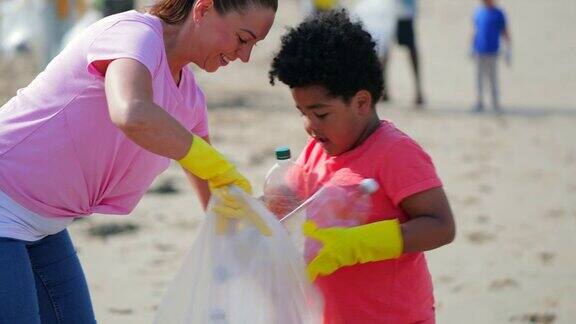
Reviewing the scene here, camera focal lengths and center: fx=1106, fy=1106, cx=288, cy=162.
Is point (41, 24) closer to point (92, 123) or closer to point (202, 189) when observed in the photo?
point (202, 189)

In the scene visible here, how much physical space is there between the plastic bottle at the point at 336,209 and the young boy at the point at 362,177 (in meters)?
0.03

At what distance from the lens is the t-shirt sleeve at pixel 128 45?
2482mm

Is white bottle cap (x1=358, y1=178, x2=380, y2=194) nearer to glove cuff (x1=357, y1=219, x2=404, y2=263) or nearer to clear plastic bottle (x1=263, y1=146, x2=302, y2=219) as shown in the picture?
glove cuff (x1=357, y1=219, x2=404, y2=263)

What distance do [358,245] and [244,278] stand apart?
0.95 feet

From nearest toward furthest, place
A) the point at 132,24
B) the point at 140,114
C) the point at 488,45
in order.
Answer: the point at 140,114 < the point at 132,24 < the point at 488,45

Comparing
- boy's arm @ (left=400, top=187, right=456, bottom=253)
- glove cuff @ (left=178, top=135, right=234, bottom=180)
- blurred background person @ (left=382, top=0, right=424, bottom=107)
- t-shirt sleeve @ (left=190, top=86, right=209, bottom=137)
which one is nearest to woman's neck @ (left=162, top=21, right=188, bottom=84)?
t-shirt sleeve @ (left=190, top=86, right=209, bottom=137)

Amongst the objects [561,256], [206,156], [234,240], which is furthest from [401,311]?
[561,256]

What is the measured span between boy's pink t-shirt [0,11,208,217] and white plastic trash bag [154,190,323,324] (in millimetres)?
308

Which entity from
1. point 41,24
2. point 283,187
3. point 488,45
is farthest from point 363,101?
point 41,24

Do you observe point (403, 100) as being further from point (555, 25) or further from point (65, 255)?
point (65, 255)

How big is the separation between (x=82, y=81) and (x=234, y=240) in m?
0.52

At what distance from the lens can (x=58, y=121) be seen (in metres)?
2.60

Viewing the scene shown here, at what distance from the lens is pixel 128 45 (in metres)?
2.49

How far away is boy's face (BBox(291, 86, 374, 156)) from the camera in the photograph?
273 cm
